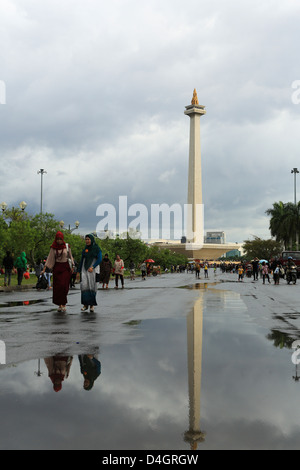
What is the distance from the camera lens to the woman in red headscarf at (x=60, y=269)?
1297cm

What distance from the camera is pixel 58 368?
5875 millimetres

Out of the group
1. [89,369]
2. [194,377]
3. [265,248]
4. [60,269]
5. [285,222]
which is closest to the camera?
[194,377]

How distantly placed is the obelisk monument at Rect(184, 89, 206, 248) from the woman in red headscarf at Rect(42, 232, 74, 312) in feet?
334

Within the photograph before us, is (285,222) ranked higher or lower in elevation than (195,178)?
lower

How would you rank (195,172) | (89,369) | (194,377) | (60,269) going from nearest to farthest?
1. (194,377)
2. (89,369)
3. (60,269)
4. (195,172)

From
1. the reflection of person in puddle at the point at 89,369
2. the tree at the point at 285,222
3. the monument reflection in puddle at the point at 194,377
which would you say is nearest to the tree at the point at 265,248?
the tree at the point at 285,222

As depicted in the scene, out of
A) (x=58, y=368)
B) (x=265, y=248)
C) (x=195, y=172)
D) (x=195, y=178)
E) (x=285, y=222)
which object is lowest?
(x=58, y=368)

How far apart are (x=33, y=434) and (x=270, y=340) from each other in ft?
16.8

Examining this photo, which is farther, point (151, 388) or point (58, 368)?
point (58, 368)

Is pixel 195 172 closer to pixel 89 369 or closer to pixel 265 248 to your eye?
pixel 265 248

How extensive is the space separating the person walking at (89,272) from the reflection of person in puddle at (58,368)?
6.41 m

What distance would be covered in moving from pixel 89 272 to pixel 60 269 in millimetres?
736

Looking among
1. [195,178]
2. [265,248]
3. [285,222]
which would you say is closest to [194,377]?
[285,222]

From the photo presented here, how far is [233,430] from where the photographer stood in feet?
12.3
